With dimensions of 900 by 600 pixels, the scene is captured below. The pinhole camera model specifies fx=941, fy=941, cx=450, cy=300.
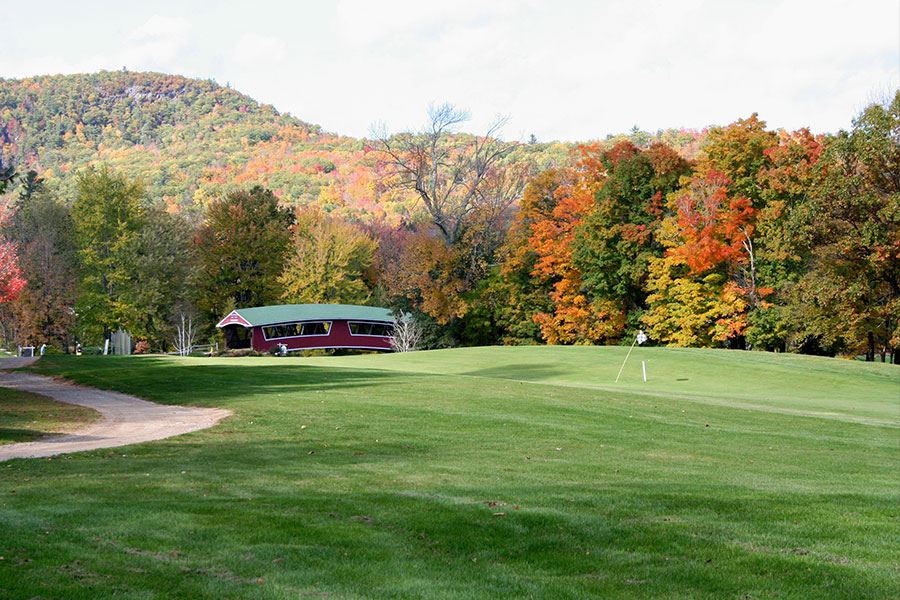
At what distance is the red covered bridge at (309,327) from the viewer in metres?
73.8

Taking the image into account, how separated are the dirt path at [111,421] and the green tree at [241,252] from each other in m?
50.2

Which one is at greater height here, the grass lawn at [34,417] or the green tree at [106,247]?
the green tree at [106,247]

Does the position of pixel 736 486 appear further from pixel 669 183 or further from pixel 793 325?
pixel 669 183

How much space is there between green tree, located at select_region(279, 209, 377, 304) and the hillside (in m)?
20.7

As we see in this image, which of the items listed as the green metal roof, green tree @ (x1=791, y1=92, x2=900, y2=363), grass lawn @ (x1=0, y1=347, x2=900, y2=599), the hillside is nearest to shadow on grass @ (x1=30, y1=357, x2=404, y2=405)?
grass lawn @ (x1=0, y1=347, x2=900, y2=599)

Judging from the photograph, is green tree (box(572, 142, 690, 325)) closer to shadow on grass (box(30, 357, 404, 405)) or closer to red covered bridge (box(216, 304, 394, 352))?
red covered bridge (box(216, 304, 394, 352))

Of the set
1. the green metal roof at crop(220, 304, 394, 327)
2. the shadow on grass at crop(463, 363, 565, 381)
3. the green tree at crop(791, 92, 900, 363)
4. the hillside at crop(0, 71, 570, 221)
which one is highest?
the hillside at crop(0, 71, 570, 221)

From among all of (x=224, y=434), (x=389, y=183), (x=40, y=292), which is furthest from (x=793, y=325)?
(x=40, y=292)

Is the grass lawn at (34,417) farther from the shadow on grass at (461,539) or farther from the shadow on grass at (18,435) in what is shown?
the shadow on grass at (461,539)

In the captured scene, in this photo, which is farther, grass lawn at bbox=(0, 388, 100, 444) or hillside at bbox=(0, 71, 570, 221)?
hillside at bbox=(0, 71, 570, 221)

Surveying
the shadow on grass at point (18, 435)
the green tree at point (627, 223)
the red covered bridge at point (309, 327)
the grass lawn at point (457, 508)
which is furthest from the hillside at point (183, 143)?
the shadow on grass at point (18, 435)

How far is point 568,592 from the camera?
6871mm

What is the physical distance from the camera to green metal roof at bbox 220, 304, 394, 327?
7356 centimetres

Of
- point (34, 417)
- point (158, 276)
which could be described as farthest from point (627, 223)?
point (34, 417)
